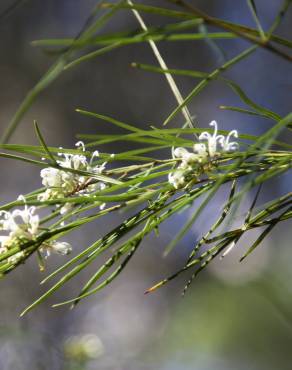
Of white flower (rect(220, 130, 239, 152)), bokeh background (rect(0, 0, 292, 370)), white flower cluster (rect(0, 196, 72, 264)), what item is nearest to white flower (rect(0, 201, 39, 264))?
white flower cluster (rect(0, 196, 72, 264))

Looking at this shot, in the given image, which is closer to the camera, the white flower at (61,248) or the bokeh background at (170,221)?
the white flower at (61,248)

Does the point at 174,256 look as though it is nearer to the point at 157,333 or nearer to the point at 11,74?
the point at 157,333

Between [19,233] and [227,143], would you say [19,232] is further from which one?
[227,143]

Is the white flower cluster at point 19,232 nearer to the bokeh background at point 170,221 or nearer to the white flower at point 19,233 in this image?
the white flower at point 19,233

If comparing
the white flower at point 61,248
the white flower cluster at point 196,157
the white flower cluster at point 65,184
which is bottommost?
the white flower at point 61,248

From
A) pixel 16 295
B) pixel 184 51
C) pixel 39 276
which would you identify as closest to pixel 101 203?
pixel 16 295

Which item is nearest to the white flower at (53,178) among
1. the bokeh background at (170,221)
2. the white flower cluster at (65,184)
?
the white flower cluster at (65,184)

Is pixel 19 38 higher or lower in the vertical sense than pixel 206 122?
higher

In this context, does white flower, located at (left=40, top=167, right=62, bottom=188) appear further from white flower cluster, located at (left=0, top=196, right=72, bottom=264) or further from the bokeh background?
the bokeh background
